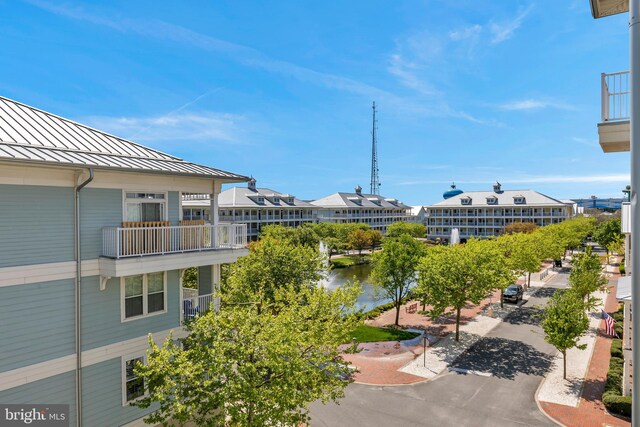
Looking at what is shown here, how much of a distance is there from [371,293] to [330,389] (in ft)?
104

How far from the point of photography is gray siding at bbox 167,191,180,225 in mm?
13695

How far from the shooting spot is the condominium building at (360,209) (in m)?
96.9

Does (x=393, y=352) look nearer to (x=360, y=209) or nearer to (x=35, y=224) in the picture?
(x=35, y=224)

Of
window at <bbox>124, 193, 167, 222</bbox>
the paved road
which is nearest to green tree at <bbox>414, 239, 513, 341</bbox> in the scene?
the paved road

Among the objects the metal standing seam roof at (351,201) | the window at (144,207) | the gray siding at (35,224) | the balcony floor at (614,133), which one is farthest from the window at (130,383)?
the metal standing seam roof at (351,201)

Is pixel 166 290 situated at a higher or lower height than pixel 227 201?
lower

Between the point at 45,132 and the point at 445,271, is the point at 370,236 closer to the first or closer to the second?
the point at 445,271

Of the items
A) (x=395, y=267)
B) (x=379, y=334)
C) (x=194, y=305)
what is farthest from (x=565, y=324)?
(x=194, y=305)

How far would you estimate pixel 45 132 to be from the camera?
12320mm

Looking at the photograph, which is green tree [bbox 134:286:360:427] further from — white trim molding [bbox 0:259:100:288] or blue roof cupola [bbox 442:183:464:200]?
blue roof cupola [bbox 442:183:464:200]

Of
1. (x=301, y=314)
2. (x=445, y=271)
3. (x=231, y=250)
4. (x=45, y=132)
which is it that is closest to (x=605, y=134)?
(x=301, y=314)

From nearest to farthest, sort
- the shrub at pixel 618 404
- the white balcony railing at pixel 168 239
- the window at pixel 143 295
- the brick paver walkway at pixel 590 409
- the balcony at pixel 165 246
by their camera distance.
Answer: the balcony at pixel 165 246 → the white balcony railing at pixel 168 239 → the window at pixel 143 295 → the brick paver walkway at pixel 590 409 → the shrub at pixel 618 404

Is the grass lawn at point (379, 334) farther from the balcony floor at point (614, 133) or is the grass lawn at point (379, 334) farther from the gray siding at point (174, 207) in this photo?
the balcony floor at point (614, 133)

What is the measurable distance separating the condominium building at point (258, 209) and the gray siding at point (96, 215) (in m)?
53.6
